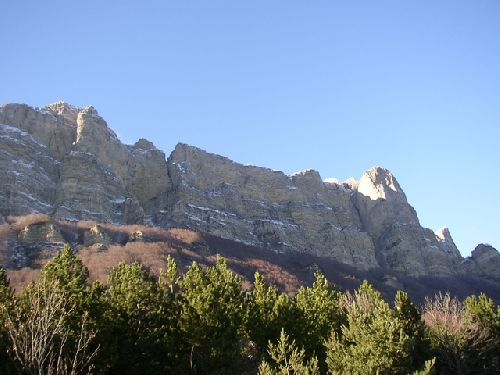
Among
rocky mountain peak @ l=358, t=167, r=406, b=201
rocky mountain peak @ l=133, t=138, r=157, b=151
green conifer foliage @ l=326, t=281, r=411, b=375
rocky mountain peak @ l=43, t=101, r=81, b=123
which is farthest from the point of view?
rocky mountain peak @ l=358, t=167, r=406, b=201

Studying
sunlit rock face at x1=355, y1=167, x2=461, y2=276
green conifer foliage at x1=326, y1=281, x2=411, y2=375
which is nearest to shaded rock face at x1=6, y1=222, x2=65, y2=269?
green conifer foliage at x1=326, y1=281, x2=411, y2=375

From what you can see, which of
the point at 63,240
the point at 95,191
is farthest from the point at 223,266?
the point at 95,191

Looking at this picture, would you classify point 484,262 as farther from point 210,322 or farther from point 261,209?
point 210,322

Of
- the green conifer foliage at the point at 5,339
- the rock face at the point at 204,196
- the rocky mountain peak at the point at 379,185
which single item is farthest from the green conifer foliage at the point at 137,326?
the rocky mountain peak at the point at 379,185

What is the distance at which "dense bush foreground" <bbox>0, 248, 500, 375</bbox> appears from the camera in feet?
69.6

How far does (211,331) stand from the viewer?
24.1 m

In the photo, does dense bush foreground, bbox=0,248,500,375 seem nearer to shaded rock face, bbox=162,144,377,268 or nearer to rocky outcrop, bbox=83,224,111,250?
rocky outcrop, bbox=83,224,111,250

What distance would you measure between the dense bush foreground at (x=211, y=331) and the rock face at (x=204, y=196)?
7747cm

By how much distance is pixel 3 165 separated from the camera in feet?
324

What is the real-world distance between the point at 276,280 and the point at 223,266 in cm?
5816

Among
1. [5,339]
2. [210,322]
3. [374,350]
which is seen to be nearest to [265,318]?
[210,322]

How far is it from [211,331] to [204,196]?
342ft

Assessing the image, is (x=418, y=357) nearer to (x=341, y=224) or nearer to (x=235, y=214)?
(x=235, y=214)

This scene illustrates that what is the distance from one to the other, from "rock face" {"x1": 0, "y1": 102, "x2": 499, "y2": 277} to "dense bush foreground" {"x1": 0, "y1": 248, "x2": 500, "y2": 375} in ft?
254
